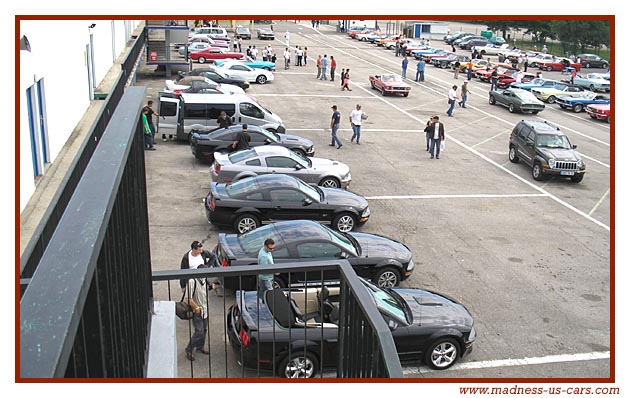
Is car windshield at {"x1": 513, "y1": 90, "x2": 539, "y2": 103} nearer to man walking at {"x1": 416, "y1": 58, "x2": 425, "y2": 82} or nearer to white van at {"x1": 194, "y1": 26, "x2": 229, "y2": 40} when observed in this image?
man walking at {"x1": 416, "y1": 58, "x2": 425, "y2": 82}

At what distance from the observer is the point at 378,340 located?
3115 mm

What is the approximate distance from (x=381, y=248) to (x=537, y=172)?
10828 millimetres

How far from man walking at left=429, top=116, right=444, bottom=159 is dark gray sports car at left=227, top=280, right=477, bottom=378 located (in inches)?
511

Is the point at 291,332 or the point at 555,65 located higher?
the point at 555,65

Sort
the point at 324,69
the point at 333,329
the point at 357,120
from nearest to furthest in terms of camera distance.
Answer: the point at 333,329 < the point at 357,120 < the point at 324,69

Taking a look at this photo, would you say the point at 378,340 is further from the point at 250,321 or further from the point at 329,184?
the point at 329,184

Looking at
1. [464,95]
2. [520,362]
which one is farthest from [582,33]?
[520,362]

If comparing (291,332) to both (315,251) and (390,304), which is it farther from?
(315,251)

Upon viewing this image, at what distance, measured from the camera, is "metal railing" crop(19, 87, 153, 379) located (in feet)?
5.01

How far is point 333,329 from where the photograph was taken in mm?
10219

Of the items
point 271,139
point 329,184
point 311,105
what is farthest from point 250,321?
point 311,105

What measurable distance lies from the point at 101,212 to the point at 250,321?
7.78 m

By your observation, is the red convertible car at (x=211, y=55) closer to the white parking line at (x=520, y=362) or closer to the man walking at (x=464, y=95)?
the man walking at (x=464, y=95)

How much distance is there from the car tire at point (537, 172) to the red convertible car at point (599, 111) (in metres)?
14.9
